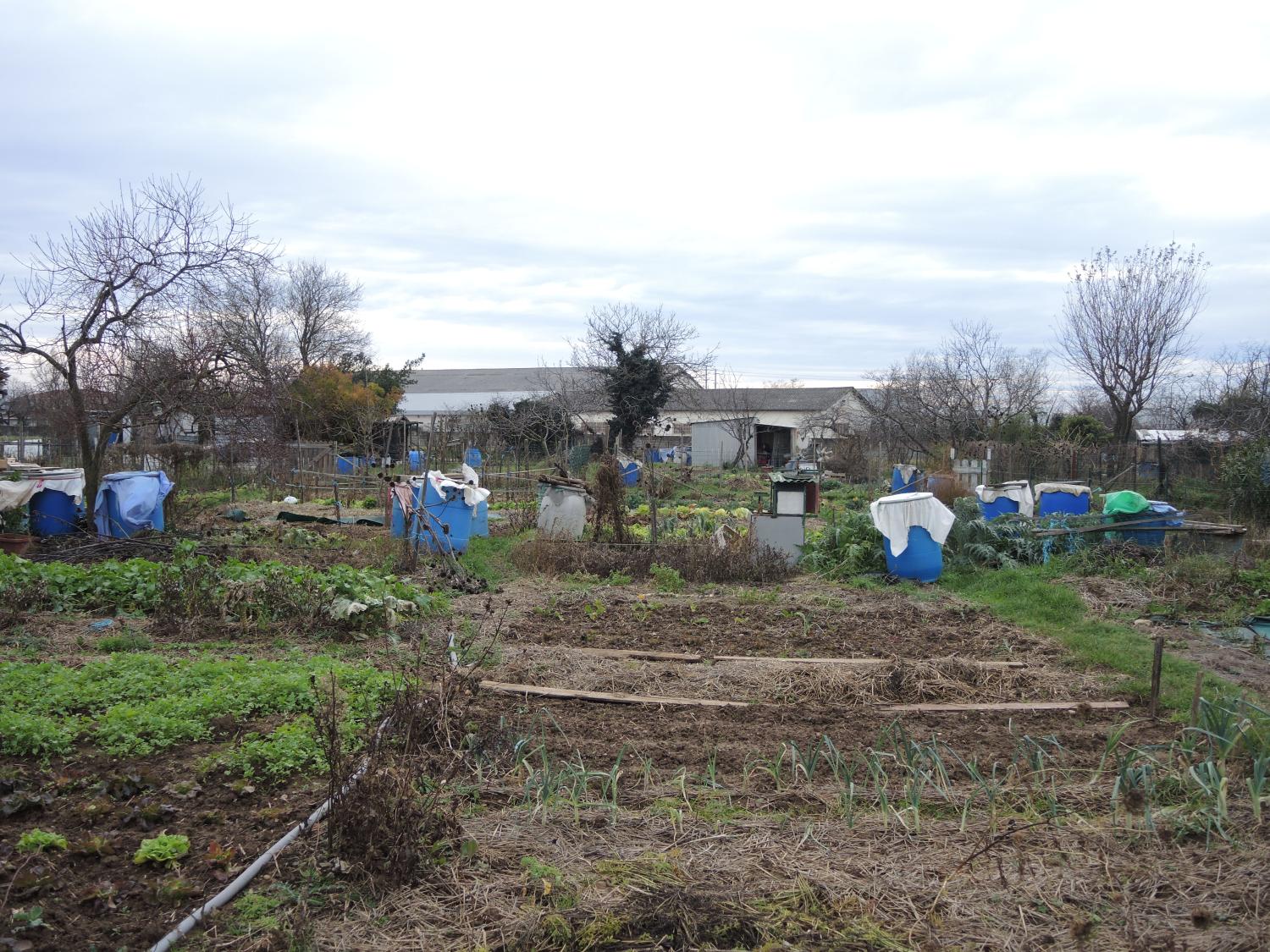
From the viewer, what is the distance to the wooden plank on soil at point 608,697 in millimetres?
5859

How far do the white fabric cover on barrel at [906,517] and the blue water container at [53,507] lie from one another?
1055cm

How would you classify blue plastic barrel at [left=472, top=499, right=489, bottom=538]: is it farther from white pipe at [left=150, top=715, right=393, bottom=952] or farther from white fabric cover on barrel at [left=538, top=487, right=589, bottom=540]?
white pipe at [left=150, top=715, right=393, bottom=952]

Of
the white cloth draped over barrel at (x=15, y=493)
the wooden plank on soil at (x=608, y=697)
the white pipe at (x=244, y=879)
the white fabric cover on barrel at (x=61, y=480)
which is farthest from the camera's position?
the white fabric cover on barrel at (x=61, y=480)

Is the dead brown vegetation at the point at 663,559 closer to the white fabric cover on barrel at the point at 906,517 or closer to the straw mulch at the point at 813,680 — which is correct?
the white fabric cover on barrel at the point at 906,517

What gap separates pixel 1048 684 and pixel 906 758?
7.95ft

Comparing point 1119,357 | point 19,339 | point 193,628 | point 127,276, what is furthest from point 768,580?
point 1119,357

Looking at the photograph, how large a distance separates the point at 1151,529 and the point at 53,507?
1428 centimetres

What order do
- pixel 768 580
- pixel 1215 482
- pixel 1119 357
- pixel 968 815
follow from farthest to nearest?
pixel 1119 357 < pixel 1215 482 < pixel 768 580 < pixel 968 815

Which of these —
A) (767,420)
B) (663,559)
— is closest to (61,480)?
(663,559)

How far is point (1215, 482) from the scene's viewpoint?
17.8 m

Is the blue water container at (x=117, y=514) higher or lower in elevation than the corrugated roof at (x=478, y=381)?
lower

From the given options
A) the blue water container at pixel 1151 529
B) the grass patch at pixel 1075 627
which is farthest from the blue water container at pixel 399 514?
the blue water container at pixel 1151 529

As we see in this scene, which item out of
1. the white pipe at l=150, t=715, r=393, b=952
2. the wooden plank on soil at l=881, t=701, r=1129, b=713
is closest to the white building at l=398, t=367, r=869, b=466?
the wooden plank on soil at l=881, t=701, r=1129, b=713

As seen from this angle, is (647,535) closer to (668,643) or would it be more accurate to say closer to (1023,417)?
(668,643)
